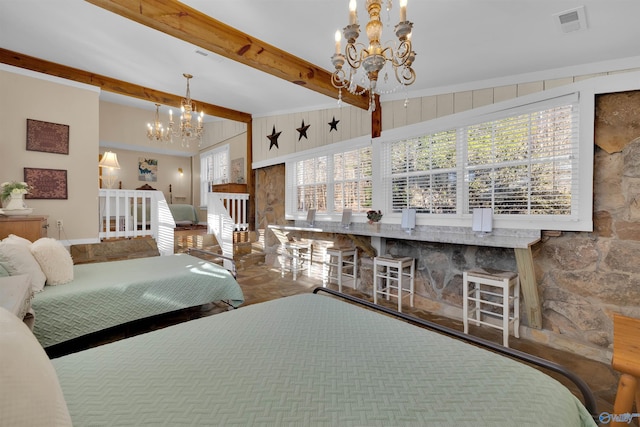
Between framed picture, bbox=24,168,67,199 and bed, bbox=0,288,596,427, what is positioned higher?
framed picture, bbox=24,168,67,199

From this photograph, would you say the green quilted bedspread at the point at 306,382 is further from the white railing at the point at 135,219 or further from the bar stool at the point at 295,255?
the white railing at the point at 135,219

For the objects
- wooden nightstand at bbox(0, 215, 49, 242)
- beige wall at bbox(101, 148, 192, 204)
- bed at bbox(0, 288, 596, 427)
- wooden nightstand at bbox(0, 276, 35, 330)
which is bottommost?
bed at bbox(0, 288, 596, 427)

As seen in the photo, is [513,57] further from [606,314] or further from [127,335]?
[127,335]

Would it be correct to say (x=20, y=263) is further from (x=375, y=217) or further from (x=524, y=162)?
(x=524, y=162)

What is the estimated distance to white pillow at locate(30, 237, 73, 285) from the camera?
2.30m

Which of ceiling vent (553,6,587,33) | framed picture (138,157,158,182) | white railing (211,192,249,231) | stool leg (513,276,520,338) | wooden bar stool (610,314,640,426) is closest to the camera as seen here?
wooden bar stool (610,314,640,426)

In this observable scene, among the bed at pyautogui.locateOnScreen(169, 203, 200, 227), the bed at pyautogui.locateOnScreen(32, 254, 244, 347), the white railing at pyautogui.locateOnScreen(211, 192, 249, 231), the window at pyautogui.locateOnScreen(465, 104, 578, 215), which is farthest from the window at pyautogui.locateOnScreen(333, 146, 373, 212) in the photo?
the bed at pyautogui.locateOnScreen(169, 203, 200, 227)

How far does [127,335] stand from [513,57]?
425 centimetres

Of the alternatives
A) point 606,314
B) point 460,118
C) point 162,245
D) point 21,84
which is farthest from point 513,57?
point 21,84

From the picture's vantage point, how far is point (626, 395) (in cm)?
126

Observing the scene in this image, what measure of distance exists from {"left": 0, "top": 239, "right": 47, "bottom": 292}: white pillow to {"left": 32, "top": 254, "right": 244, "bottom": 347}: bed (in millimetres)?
93

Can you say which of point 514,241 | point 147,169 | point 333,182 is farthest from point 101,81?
point 514,241

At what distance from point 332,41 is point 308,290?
305 cm

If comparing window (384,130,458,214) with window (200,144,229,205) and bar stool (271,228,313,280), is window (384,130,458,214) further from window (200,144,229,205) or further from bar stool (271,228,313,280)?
window (200,144,229,205)
